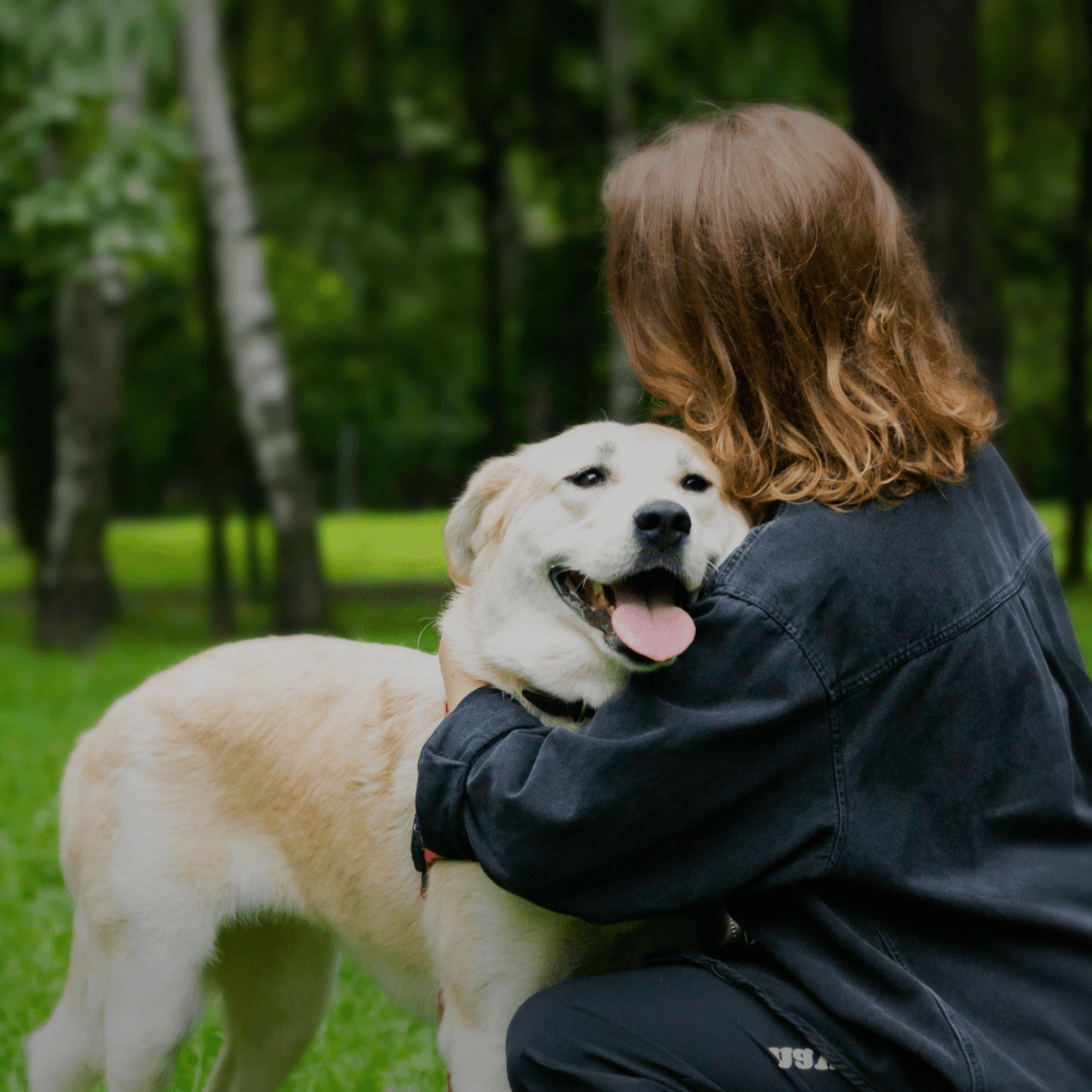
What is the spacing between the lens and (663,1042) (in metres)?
1.85

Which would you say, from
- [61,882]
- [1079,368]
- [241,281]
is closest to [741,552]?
[61,882]

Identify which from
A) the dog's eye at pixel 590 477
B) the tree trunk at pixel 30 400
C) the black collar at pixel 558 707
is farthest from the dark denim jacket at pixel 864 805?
the tree trunk at pixel 30 400

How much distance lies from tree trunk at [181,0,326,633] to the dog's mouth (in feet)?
22.6

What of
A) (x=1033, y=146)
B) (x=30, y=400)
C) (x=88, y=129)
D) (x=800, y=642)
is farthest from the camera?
(x=30, y=400)

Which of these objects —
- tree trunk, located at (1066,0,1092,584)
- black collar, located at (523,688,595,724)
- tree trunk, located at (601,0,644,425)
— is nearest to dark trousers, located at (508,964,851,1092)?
black collar, located at (523,688,595,724)

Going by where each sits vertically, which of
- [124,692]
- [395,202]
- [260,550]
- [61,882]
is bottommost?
[260,550]

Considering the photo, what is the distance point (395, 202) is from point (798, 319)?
34.0ft

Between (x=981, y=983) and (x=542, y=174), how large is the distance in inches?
418

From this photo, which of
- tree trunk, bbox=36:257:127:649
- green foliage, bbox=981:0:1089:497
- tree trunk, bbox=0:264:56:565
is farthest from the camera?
tree trunk, bbox=0:264:56:565

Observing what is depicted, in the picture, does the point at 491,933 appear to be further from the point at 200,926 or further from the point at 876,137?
the point at 876,137

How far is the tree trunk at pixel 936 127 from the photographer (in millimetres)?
7168

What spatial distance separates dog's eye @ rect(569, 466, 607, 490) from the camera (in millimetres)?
2367

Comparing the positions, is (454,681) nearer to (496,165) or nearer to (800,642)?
(800,642)

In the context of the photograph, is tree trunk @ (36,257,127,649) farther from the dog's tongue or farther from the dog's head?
the dog's tongue
